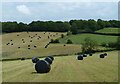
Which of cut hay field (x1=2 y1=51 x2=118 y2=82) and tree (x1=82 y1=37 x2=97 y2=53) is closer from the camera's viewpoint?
cut hay field (x1=2 y1=51 x2=118 y2=82)

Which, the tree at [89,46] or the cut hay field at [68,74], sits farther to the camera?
the tree at [89,46]

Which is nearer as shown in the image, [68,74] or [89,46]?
[68,74]

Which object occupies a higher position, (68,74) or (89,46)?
(68,74)

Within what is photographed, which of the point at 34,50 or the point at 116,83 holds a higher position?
the point at 116,83

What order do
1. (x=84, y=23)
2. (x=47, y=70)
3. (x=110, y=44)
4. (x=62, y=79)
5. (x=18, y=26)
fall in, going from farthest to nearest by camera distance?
(x=84, y=23)
(x=18, y=26)
(x=110, y=44)
(x=47, y=70)
(x=62, y=79)

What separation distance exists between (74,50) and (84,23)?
92583 millimetres

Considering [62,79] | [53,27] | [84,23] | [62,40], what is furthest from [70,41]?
[62,79]

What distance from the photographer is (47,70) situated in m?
31.0

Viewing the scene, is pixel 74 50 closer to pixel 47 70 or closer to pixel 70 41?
pixel 70 41

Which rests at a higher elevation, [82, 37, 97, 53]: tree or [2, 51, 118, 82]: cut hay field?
[2, 51, 118, 82]: cut hay field

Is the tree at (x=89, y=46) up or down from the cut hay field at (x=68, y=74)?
down

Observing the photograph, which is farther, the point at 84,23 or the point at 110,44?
the point at 84,23

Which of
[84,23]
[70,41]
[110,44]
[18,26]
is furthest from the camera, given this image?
[84,23]

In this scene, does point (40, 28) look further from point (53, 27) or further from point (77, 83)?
point (77, 83)
